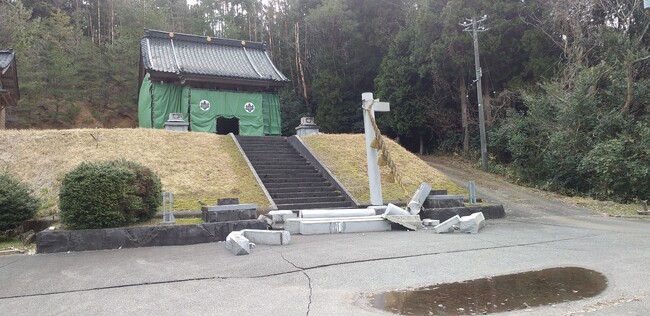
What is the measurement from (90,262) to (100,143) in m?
7.71

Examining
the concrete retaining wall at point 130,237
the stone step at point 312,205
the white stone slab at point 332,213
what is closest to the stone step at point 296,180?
the stone step at point 312,205

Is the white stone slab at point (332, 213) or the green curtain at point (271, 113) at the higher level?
the green curtain at point (271, 113)

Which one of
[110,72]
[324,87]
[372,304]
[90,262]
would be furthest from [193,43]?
[372,304]

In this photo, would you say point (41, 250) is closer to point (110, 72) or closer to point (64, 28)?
point (110, 72)

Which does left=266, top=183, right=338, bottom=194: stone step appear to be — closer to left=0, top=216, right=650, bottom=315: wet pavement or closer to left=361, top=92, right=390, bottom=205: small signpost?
left=361, top=92, right=390, bottom=205: small signpost

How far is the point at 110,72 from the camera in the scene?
30609 mm

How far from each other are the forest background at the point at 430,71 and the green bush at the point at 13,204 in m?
15.5

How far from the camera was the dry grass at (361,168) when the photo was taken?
41.6 feet

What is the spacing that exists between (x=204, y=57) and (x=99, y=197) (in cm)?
1621

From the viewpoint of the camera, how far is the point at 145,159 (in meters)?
12.1

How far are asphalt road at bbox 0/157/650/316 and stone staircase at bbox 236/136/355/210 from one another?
11.4ft

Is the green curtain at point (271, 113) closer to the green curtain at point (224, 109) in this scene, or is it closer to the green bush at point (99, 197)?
the green curtain at point (224, 109)

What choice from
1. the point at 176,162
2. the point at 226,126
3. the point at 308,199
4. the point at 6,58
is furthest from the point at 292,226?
the point at 6,58

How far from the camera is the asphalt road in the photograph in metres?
3.92
